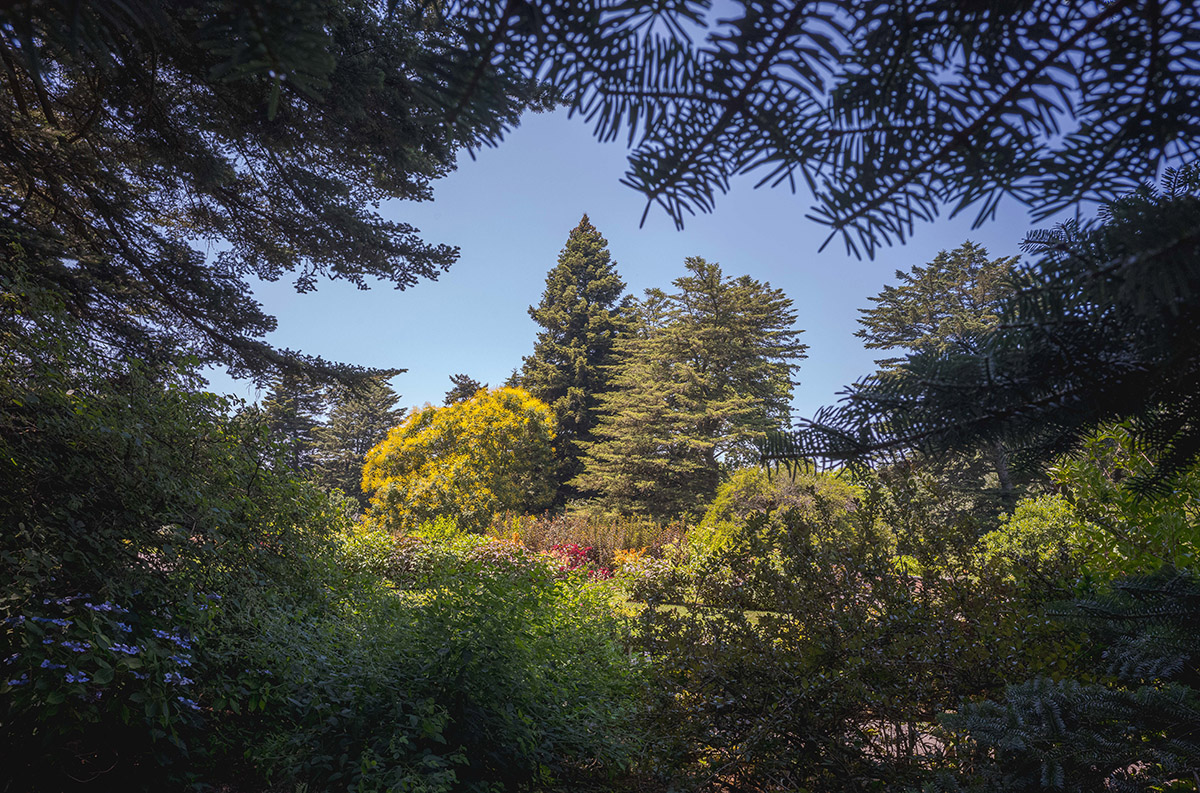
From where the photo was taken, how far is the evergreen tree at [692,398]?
62.1 feet

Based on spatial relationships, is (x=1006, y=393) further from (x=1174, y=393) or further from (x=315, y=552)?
(x=315, y=552)

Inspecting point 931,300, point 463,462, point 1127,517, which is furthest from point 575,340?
point 1127,517

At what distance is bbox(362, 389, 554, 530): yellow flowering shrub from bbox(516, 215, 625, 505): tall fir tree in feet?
10.3

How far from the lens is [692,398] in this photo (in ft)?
63.9

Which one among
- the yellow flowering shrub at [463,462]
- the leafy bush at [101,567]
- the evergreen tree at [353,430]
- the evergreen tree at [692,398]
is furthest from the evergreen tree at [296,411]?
the leafy bush at [101,567]

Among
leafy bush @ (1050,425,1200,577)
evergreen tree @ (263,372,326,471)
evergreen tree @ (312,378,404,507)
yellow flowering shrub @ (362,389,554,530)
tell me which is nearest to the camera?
leafy bush @ (1050,425,1200,577)

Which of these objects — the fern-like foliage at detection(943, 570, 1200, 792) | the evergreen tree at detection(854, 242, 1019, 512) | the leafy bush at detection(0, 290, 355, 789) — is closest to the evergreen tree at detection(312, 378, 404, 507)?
the evergreen tree at detection(854, 242, 1019, 512)

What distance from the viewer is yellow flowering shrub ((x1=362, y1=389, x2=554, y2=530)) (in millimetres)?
15094

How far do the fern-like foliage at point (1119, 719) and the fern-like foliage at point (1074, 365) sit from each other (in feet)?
2.05

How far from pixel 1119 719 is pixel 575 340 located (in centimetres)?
2233

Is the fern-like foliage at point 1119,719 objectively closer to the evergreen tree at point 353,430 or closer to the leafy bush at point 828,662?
the leafy bush at point 828,662

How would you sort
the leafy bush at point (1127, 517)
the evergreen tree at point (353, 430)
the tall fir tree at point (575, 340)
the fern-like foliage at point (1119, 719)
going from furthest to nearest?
the evergreen tree at point (353, 430) → the tall fir tree at point (575, 340) → the leafy bush at point (1127, 517) → the fern-like foliage at point (1119, 719)

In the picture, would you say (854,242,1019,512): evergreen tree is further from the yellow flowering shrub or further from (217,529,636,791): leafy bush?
(217,529,636,791): leafy bush

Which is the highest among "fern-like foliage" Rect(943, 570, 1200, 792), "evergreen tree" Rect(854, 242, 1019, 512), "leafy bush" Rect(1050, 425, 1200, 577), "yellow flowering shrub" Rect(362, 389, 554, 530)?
"evergreen tree" Rect(854, 242, 1019, 512)
